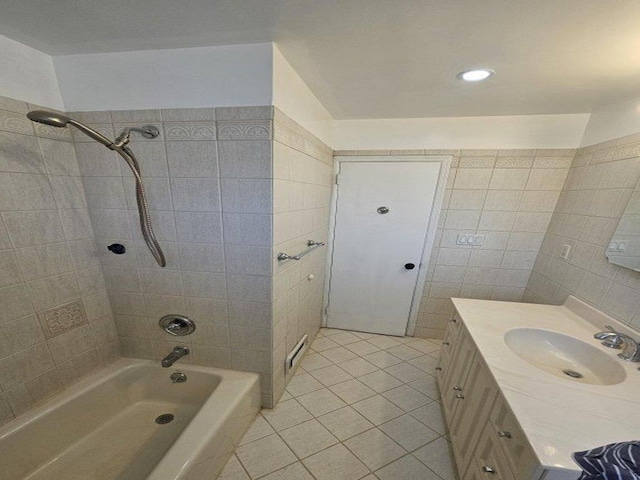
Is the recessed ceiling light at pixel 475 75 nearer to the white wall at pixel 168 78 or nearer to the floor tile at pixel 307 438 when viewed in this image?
the white wall at pixel 168 78

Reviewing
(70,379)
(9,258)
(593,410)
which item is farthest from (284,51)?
(70,379)

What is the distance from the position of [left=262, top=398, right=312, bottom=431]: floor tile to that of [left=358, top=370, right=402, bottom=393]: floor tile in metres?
0.52

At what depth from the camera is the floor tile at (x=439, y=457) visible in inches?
46.4

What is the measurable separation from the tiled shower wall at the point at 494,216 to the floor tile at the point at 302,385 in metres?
1.31

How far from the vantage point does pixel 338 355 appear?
202 cm

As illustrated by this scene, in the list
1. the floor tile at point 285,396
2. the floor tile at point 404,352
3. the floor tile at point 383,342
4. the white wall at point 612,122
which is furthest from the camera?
the floor tile at point 383,342

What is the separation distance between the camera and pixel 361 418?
145cm

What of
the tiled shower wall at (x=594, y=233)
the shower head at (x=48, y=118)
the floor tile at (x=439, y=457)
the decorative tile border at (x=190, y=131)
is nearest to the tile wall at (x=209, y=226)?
the decorative tile border at (x=190, y=131)

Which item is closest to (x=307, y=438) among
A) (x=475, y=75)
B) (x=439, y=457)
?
(x=439, y=457)

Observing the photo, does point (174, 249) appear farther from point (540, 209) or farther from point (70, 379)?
point (540, 209)

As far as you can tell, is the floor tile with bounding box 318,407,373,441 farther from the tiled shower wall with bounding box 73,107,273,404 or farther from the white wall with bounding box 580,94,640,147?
the white wall with bounding box 580,94,640,147

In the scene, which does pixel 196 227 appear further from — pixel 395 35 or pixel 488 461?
pixel 488 461

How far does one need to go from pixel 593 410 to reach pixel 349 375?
1343 millimetres

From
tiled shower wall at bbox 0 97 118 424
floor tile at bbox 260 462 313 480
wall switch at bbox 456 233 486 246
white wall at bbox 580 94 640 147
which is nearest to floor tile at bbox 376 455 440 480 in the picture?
floor tile at bbox 260 462 313 480
